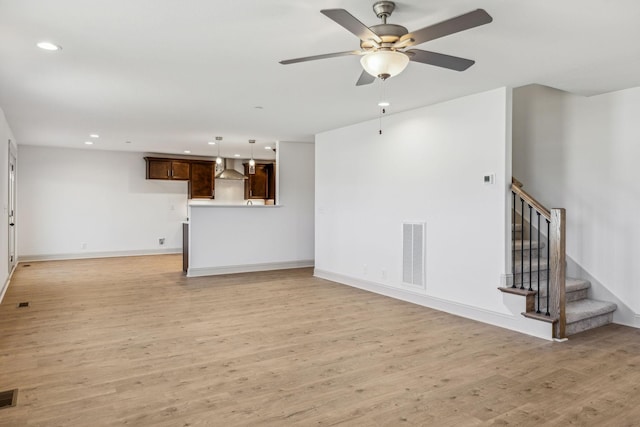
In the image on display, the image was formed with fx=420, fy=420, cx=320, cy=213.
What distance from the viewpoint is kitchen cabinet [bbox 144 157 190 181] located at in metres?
9.67

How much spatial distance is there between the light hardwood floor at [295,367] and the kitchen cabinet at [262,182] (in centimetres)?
536

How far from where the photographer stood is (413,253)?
17.4 feet

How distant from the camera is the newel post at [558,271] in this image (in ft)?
12.6

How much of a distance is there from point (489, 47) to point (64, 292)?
600cm

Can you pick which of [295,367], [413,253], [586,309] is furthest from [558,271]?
[295,367]

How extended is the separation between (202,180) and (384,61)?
336 inches

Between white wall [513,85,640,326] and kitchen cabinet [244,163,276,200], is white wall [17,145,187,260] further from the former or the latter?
white wall [513,85,640,326]

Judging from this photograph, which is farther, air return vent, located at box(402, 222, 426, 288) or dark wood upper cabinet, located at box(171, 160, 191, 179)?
dark wood upper cabinet, located at box(171, 160, 191, 179)

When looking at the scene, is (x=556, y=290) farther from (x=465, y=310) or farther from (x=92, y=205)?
(x=92, y=205)

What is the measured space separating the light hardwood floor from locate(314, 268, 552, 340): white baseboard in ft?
0.45

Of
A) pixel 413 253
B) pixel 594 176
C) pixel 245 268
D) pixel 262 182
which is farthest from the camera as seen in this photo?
pixel 262 182

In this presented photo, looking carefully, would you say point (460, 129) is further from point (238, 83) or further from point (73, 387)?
point (73, 387)

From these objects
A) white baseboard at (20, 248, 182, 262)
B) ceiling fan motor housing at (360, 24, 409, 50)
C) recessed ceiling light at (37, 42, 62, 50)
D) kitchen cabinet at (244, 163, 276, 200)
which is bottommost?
white baseboard at (20, 248, 182, 262)

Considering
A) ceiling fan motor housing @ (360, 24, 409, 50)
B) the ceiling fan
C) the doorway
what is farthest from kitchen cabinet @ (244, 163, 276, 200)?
ceiling fan motor housing @ (360, 24, 409, 50)
